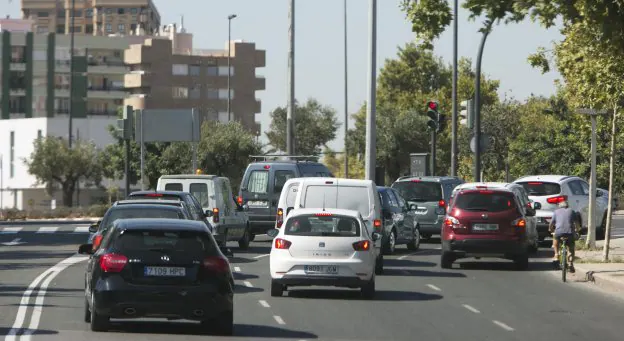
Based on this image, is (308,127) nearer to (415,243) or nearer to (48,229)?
(48,229)

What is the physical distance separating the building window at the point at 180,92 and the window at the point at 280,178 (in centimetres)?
10384

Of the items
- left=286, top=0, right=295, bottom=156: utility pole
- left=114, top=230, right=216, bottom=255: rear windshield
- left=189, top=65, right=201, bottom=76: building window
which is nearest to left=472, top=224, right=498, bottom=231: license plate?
left=114, top=230, right=216, bottom=255: rear windshield

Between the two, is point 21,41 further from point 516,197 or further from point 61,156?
point 516,197

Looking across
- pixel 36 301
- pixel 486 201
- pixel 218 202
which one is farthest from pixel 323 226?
pixel 218 202

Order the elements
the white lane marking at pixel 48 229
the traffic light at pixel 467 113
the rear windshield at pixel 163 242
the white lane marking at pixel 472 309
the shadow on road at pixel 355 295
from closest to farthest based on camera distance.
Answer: the rear windshield at pixel 163 242
the white lane marking at pixel 472 309
the shadow on road at pixel 355 295
the traffic light at pixel 467 113
the white lane marking at pixel 48 229

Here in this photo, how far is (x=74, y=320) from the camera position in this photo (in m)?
18.2

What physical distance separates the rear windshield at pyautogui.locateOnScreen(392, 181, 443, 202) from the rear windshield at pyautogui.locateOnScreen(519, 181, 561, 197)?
2.54 metres

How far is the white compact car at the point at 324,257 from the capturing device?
2200 cm

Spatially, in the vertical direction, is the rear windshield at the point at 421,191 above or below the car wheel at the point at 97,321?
above

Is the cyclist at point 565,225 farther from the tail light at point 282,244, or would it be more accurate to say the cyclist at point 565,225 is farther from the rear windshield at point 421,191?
the rear windshield at point 421,191

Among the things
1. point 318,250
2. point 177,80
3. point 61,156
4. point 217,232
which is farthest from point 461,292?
point 177,80

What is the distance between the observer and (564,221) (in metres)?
27.5

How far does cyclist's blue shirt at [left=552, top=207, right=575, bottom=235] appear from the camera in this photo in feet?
89.8

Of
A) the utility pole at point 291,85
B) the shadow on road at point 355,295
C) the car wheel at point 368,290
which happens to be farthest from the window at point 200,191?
the utility pole at point 291,85
